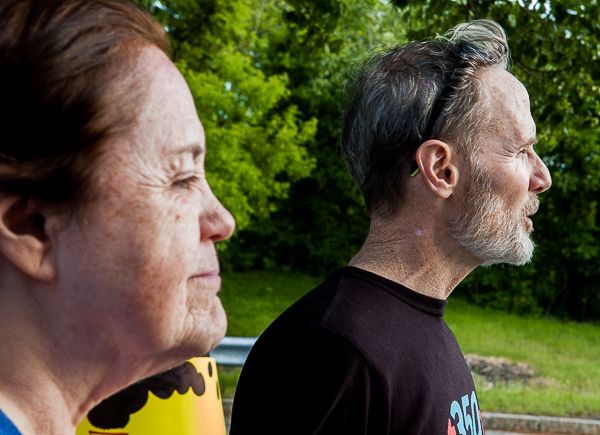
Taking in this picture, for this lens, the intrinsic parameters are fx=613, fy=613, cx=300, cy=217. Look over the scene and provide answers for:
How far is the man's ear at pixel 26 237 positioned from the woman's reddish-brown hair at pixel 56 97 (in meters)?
0.01

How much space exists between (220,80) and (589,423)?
7.76 m

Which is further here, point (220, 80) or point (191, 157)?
point (220, 80)

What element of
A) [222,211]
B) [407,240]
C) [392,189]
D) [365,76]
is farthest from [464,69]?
[222,211]

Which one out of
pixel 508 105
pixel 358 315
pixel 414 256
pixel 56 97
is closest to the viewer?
pixel 56 97

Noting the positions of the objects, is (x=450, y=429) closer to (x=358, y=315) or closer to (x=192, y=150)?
(x=358, y=315)

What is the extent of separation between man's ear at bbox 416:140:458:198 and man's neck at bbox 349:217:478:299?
0.11m

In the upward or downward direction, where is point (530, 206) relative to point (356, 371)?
upward

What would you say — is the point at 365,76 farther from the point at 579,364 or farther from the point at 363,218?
the point at 363,218

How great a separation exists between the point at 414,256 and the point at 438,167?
0.28m

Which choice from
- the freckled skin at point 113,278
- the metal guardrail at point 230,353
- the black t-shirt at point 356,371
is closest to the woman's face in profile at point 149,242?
the freckled skin at point 113,278

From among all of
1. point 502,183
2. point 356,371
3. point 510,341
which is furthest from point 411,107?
point 510,341

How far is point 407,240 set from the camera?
1817mm

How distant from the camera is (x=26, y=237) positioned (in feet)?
2.07

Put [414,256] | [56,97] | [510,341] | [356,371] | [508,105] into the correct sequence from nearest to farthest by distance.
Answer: [56,97] → [356,371] → [414,256] → [508,105] → [510,341]
